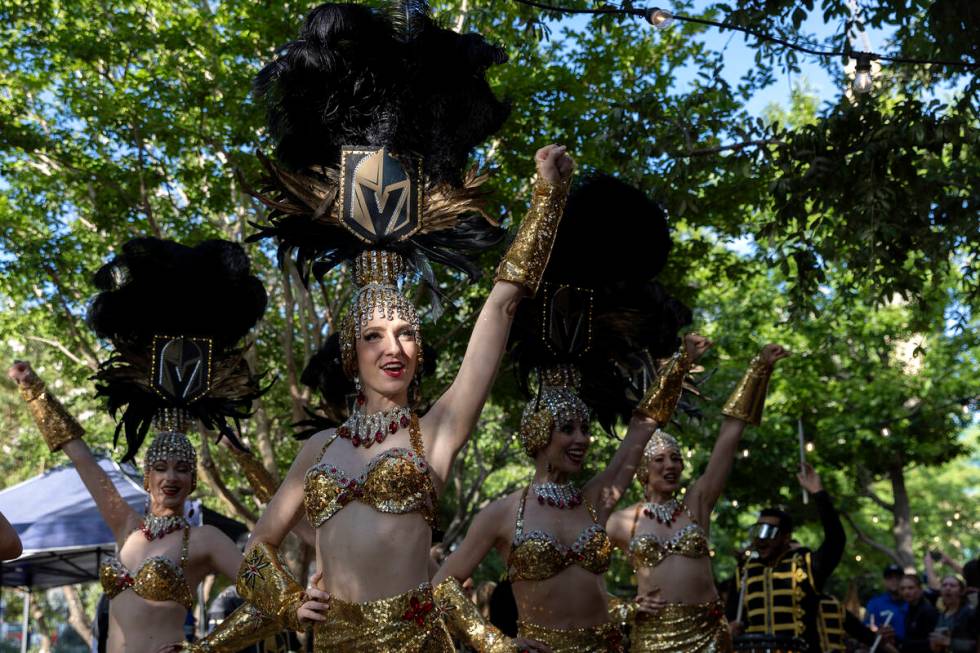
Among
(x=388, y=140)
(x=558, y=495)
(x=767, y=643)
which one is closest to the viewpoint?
(x=388, y=140)

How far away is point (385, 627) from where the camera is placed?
3627mm

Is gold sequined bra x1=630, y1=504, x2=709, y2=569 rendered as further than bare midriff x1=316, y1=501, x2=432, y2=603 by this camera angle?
Yes

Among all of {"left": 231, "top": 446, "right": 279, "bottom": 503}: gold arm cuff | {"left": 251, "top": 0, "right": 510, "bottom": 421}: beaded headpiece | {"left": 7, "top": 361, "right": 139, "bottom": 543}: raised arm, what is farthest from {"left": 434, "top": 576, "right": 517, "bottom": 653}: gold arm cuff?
{"left": 231, "top": 446, "right": 279, "bottom": 503}: gold arm cuff

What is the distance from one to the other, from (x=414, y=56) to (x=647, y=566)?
3396mm

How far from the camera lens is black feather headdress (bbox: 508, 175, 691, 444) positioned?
559 centimetres

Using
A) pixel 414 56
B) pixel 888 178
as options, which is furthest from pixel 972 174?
pixel 414 56

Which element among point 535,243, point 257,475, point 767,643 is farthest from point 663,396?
point 257,475

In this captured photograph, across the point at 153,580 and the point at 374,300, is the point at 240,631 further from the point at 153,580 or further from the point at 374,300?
the point at 153,580

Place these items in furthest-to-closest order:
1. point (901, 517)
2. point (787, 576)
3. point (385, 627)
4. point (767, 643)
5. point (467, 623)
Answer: point (901, 517) < point (787, 576) < point (767, 643) < point (467, 623) < point (385, 627)

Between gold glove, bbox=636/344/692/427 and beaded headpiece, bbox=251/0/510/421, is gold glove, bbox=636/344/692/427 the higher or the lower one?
the lower one

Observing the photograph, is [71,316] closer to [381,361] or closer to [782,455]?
[381,361]

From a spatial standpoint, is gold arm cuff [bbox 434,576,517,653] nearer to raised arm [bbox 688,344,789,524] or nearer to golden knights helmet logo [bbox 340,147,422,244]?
golden knights helmet logo [bbox 340,147,422,244]

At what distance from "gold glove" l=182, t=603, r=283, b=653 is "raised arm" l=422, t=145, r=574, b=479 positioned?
3.13 ft

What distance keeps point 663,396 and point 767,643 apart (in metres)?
2.49
